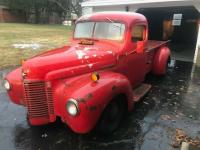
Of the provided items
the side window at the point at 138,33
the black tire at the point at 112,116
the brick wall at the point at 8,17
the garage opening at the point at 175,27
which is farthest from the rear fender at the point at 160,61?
the brick wall at the point at 8,17

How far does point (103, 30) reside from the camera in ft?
17.5

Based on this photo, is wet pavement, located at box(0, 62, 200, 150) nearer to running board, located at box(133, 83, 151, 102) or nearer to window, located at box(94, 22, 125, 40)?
running board, located at box(133, 83, 151, 102)

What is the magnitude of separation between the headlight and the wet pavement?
0.76m

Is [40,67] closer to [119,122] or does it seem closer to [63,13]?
[119,122]

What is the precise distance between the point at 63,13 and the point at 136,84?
146 ft

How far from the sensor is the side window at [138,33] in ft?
17.8

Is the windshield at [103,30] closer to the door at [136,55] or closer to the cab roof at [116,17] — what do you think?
the cab roof at [116,17]

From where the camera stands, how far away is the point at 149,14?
19.4 m

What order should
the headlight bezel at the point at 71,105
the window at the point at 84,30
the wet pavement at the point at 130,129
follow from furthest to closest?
the window at the point at 84,30, the wet pavement at the point at 130,129, the headlight bezel at the point at 71,105

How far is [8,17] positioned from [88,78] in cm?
4181

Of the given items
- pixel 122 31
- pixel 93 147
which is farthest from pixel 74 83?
pixel 122 31

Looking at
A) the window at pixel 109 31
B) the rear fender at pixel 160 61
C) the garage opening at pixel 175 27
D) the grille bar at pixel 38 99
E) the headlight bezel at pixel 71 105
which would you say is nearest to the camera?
the headlight bezel at pixel 71 105

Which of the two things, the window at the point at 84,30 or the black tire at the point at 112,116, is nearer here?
the black tire at the point at 112,116

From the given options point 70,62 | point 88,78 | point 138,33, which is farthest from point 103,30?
point 88,78
